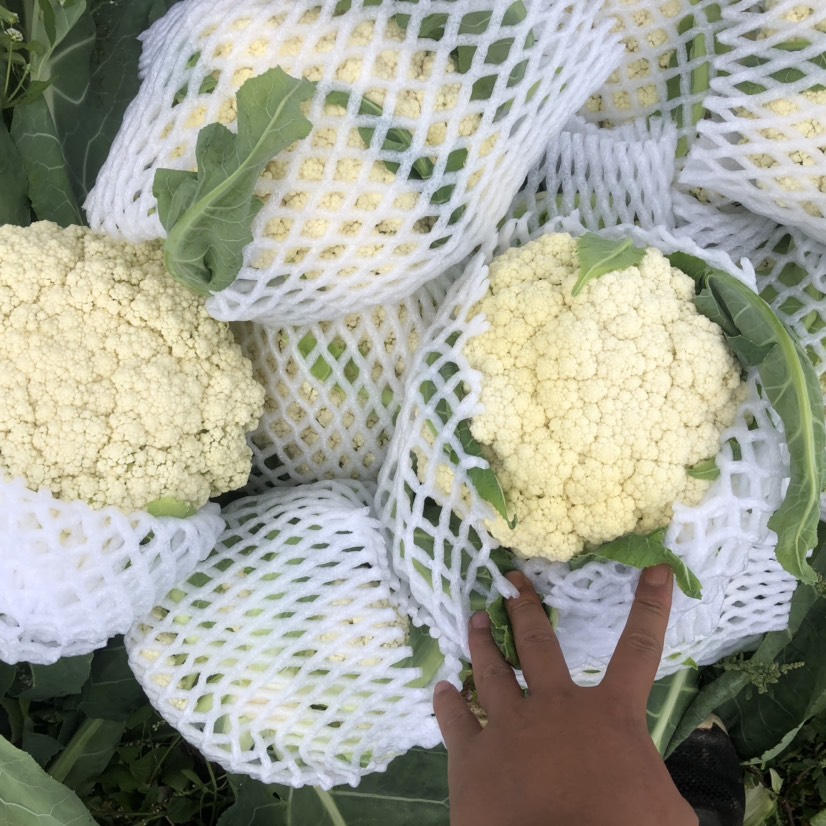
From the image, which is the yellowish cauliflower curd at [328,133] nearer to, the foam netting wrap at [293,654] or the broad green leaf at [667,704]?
the foam netting wrap at [293,654]

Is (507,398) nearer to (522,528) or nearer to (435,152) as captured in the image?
(522,528)

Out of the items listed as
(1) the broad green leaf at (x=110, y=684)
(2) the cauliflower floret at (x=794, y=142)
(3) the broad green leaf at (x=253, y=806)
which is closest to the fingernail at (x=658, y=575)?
(2) the cauliflower floret at (x=794, y=142)

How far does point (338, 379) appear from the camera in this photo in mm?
1130

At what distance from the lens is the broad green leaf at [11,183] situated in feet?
3.87

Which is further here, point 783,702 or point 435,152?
point 783,702

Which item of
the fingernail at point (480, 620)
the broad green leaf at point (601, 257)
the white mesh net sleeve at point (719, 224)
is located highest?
the broad green leaf at point (601, 257)

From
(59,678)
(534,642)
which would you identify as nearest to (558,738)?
(534,642)

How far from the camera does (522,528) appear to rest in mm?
946

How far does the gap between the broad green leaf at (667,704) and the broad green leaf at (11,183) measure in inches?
55.3

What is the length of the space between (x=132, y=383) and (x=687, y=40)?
0.98 metres

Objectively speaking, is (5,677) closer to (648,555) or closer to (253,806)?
(253,806)

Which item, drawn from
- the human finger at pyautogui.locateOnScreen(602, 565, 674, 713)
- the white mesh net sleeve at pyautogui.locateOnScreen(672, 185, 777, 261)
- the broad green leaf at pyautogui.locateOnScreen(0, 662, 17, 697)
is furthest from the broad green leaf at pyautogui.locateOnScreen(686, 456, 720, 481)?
the broad green leaf at pyautogui.locateOnScreen(0, 662, 17, 697)

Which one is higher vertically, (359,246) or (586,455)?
(359,246)

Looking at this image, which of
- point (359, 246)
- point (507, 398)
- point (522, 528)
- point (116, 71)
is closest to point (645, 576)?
point (522, 528)
